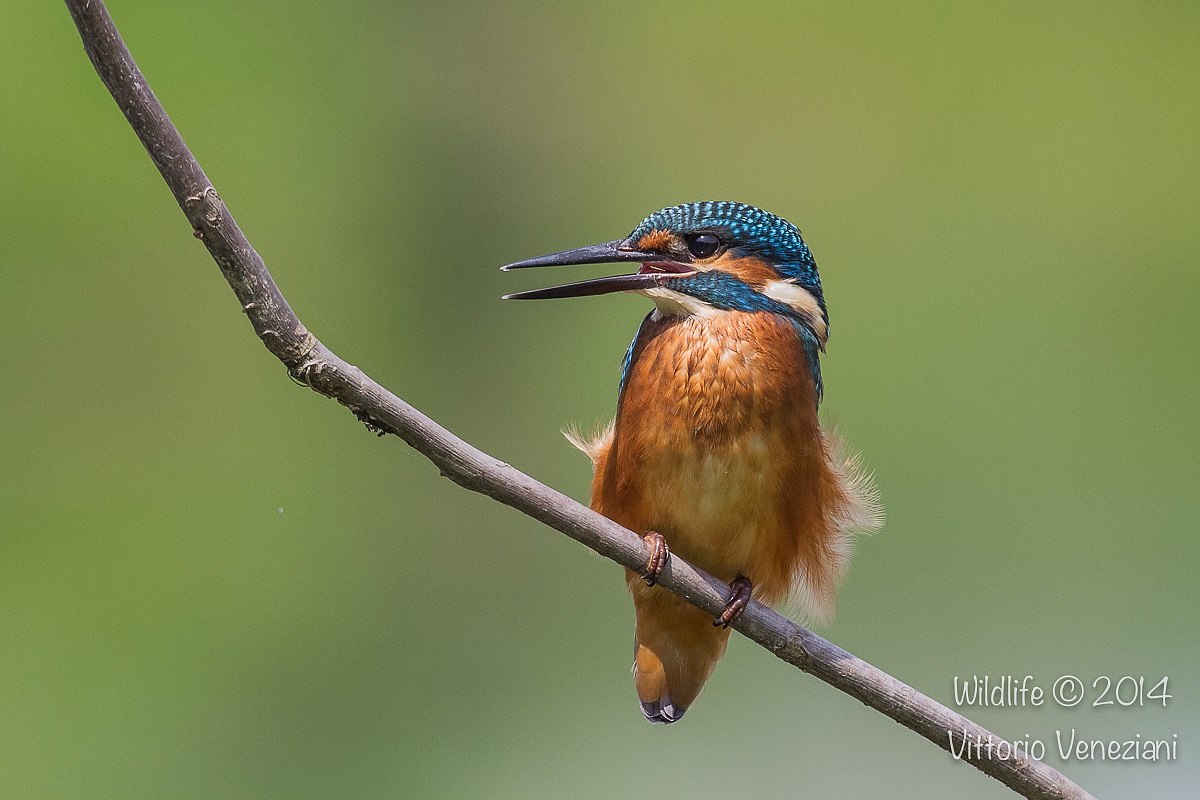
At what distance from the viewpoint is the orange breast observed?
1.95m

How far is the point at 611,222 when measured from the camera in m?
4.74

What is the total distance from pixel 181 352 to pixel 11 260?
68cm

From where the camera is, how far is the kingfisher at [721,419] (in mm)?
1949

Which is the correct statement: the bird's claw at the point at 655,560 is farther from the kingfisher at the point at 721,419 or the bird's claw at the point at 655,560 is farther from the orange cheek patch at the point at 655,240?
the orange cheek patch at the point at 655,240

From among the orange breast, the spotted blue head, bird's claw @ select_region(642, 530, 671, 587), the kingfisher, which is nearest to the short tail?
the kingfisher

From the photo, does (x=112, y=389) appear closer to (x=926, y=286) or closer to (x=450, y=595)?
(x=450, y=595)

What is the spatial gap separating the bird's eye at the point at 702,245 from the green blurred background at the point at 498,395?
1.75m

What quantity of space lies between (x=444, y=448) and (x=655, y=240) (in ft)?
2.61

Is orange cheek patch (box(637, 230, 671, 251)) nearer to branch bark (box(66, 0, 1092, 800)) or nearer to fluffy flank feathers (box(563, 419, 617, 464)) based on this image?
fluffy flank feathers (box(563, 419, 617, 464))

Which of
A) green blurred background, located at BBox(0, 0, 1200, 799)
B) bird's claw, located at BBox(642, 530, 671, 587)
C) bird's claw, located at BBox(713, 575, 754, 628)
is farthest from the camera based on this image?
green blurred background, located at BBox(0, 0, 1200, 799)

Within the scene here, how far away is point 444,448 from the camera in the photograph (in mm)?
1424

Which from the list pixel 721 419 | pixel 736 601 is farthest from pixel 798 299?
pixel 736 601

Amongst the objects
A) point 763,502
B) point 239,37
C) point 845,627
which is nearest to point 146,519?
point 239,37

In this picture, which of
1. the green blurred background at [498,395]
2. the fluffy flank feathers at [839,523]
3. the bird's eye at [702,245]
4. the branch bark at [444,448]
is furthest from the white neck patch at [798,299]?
the green blurred background at [498,395]
